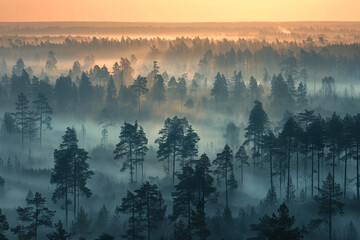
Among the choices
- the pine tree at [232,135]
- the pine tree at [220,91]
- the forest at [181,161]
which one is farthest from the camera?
the pine tree at [220,91]

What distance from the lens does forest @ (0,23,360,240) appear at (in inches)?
1934

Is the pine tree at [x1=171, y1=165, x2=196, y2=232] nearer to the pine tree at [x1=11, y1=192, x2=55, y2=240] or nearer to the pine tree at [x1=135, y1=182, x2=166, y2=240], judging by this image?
the pine tree at [x1=135, y1=182, x2=166, y2=240]

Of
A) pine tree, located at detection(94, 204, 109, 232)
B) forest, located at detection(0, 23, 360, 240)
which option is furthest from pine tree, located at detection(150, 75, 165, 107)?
pine tree, located at detection(94, 204, 109, 232)

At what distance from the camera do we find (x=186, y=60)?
169375 millimetres

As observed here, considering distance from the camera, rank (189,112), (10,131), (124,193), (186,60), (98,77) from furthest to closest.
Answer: (186,60), (98,77), (189,112), (10,131), (124,193)

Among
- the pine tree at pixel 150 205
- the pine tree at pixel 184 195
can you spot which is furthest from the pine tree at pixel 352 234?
the pine tree at pixel 150 205

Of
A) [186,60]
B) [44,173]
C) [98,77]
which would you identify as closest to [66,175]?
[44,173]

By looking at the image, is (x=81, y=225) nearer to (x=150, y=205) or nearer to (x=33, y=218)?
(x=33, y=218)

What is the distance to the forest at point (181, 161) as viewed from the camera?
49.1 m

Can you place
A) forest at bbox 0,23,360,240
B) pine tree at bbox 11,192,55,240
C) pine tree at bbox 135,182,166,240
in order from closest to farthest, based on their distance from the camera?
pine tree at bbox 11,192,55,240
pine tree at bbox 135,182,166,240
forest at bbox 0,23,360,240

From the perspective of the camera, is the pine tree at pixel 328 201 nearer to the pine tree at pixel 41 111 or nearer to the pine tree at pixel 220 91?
the pine tree at pixel 41 111

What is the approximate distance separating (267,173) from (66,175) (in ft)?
92.7

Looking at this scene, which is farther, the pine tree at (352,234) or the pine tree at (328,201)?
the pine tree at (352,234)

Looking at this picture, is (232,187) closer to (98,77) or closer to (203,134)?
(203,134)
